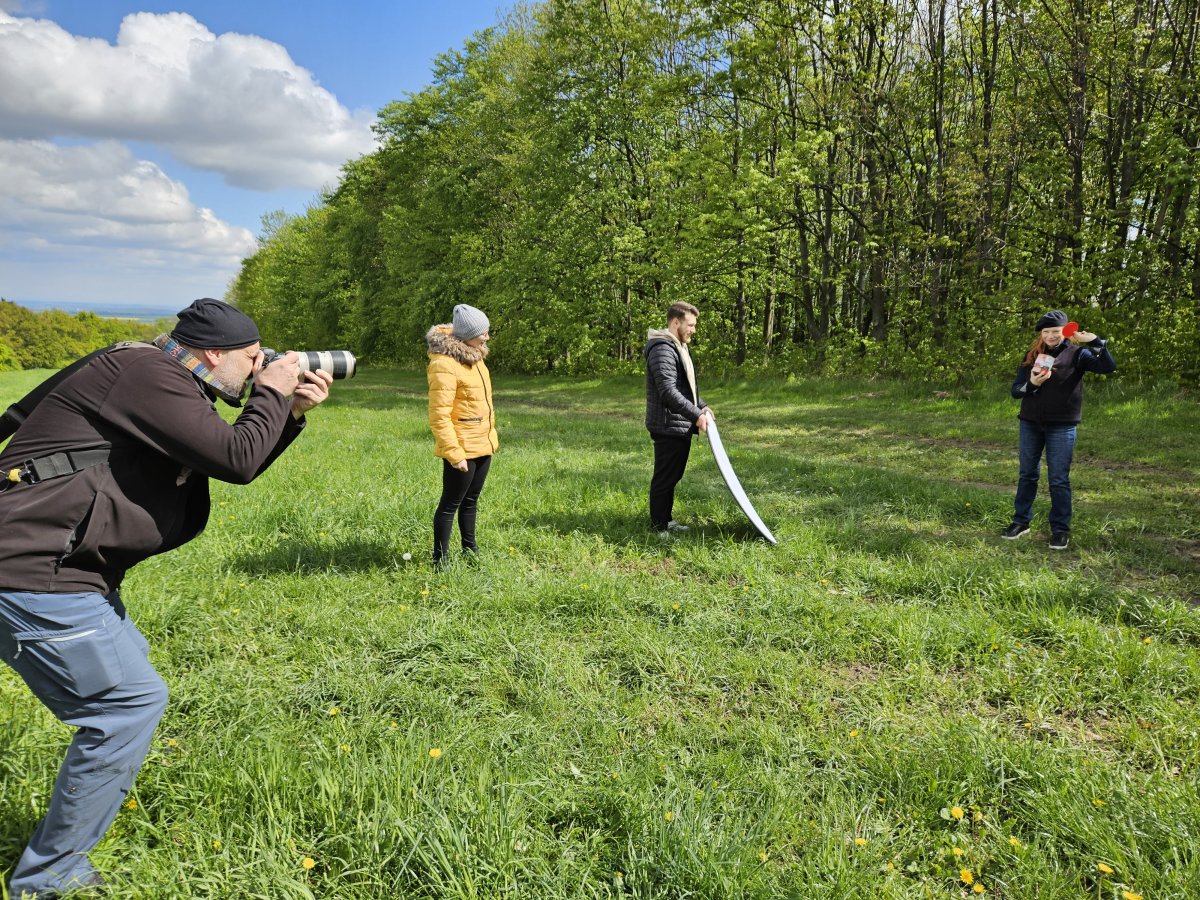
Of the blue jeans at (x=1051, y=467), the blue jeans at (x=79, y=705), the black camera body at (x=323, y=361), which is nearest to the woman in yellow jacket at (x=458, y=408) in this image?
the black camera body at (x=323, y=361)

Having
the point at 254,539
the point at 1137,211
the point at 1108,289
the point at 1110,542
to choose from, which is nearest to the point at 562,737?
the point at 254,539

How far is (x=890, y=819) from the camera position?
2.79 metres

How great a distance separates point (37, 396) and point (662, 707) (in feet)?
9.82

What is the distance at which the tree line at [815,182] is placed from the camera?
44.5ft

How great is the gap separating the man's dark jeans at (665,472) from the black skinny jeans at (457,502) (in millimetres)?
1654

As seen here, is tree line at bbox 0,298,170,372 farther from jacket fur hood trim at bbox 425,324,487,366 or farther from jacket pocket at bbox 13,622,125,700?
jacket pocket at bbox 13,622,125,700

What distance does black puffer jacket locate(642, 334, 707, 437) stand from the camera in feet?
19.8

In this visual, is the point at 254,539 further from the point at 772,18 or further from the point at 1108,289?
the point at 772,18

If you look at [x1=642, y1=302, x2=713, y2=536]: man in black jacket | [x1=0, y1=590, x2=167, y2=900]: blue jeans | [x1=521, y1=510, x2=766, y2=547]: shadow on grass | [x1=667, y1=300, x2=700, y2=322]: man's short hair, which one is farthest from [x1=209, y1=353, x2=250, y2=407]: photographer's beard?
[x1=667, y1=300, x2=700, y2=322]: man's short hair

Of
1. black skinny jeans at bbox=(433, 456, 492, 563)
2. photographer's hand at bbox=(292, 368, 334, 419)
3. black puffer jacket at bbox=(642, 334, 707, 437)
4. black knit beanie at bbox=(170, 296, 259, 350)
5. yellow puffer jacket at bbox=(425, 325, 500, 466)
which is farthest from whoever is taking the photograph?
black puffer jacket at bbox=(642, 334, 707, 437)

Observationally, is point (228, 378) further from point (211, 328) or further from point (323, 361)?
point (323, 361)

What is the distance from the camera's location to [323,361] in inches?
112

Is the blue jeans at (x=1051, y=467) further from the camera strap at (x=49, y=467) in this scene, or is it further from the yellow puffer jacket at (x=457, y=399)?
the camera strap at (x=49, y=467)

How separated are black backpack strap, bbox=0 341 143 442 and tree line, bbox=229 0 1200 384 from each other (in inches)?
609
